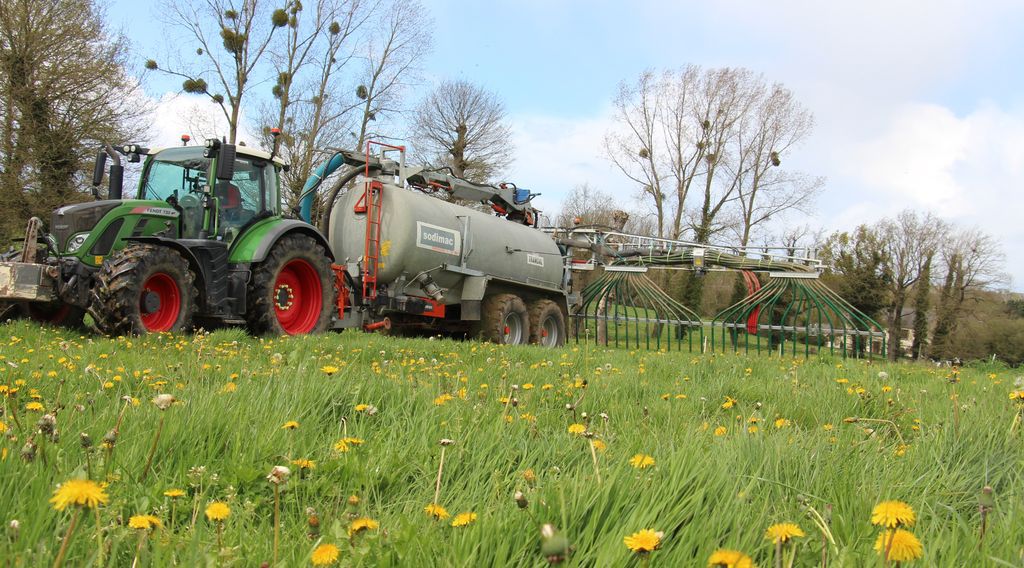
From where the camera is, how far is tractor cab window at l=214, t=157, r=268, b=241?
8133 mm

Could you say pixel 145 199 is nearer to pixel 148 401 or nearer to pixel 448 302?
pixel 448 302

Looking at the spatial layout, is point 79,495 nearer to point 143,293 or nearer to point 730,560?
point 730,560

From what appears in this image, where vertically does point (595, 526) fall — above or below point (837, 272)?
below

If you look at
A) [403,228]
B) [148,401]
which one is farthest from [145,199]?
[148,401]

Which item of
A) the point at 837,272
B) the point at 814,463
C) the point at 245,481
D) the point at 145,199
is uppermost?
the point at 837,272

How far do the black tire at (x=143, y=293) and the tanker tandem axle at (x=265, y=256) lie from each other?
0.01 metres

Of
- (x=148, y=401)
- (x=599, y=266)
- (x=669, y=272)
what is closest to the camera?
(x=148, y=401)

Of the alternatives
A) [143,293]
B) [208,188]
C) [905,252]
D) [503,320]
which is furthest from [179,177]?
[905,252]

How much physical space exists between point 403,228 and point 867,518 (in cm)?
866

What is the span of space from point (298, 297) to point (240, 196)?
150 centimetres

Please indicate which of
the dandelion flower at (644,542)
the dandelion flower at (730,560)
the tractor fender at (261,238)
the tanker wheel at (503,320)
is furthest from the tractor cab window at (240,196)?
the dandelion flower at (730,560)

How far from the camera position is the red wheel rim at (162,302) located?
7027 mm

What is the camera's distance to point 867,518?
161 centimetres

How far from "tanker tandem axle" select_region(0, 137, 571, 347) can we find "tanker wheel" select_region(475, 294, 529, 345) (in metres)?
0.02
